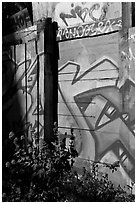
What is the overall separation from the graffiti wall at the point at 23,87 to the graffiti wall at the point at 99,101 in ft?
1.13

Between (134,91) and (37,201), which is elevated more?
(134,91)

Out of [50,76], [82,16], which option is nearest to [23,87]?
[50,76]

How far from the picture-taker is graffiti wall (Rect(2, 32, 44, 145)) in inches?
187

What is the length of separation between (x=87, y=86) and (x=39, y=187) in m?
1.78

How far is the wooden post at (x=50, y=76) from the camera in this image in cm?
466

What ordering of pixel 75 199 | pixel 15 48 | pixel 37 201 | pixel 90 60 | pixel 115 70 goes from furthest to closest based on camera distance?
1. pixel 15 48
2. pixel 90 60
3. pixel 115 70
4. pixel 75 199
5. pixel 37 201

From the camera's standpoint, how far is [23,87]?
5.12 metres

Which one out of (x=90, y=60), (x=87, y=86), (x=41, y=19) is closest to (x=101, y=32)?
(x=90, y=60)

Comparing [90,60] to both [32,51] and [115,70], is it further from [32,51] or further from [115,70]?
[32,51]

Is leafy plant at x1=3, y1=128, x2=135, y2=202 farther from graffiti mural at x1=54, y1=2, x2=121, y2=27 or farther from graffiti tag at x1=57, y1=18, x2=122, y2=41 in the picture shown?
graffiti mural at x1=54, y1=2, x2=121, y2=27

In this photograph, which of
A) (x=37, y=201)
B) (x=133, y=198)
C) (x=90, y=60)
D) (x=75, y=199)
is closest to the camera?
(x=37, y=201)

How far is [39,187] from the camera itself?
115 inches

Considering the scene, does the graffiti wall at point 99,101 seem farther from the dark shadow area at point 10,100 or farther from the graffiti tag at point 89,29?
the dark shadow area at point 10,100

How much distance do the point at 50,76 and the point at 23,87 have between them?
0.64 metres
